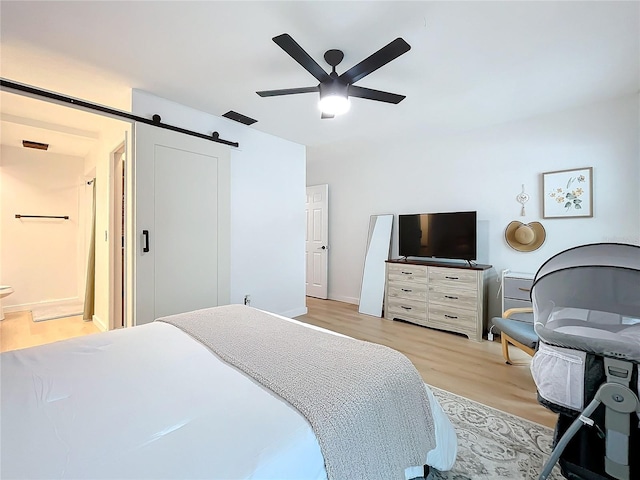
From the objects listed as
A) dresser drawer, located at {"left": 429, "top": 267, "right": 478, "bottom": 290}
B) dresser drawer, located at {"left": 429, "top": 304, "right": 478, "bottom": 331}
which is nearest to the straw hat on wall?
dresser drawer, located at {"left": 429, "top": 267, "right": 478, "bottom": 290}

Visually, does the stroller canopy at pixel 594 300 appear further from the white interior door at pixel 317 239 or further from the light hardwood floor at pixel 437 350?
the white interior door at pixel 317 239

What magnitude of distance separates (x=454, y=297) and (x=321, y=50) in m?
3.04

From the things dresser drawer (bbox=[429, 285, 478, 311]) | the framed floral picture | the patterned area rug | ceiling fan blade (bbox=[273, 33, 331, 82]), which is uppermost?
ceiling fan blade (bbox=[273, 33, 331, 82])

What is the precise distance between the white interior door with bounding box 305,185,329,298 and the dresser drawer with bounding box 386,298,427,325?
1.62 metres

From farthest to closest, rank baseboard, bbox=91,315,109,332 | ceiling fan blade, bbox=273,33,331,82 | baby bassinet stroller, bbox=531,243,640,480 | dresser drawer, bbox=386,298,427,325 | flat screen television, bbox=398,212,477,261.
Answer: dresser drawer, bbox=386,298,427,325
flat screen television, bbox=398,212,477,261
baseboard, bbox=91,315,109,332
ceiling fan blade, bbox=273,33,331,82
baby bassinet stroller, bbox=531,243,640,480

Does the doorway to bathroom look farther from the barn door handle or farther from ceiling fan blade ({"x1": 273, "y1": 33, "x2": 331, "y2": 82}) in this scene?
ceiling fan blade ({"x1": 273, "y1": 33, "x2": 331, "y2": 82})

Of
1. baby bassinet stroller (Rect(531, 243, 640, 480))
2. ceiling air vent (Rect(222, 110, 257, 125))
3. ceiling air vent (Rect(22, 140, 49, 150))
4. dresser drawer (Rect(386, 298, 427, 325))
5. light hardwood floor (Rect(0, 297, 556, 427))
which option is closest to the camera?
baby bassinet stroller (Rect(531, 243, 640, 480))

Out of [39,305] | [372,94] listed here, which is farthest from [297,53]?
[39,305]

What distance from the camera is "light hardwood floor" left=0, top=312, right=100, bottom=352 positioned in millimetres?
3236

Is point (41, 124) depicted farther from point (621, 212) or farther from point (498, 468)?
point (621, 212)

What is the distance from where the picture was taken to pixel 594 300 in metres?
1.44

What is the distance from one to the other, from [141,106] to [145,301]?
1811 millimetres

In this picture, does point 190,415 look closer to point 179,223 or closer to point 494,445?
point 494,445

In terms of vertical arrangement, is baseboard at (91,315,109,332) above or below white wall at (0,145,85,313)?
below
